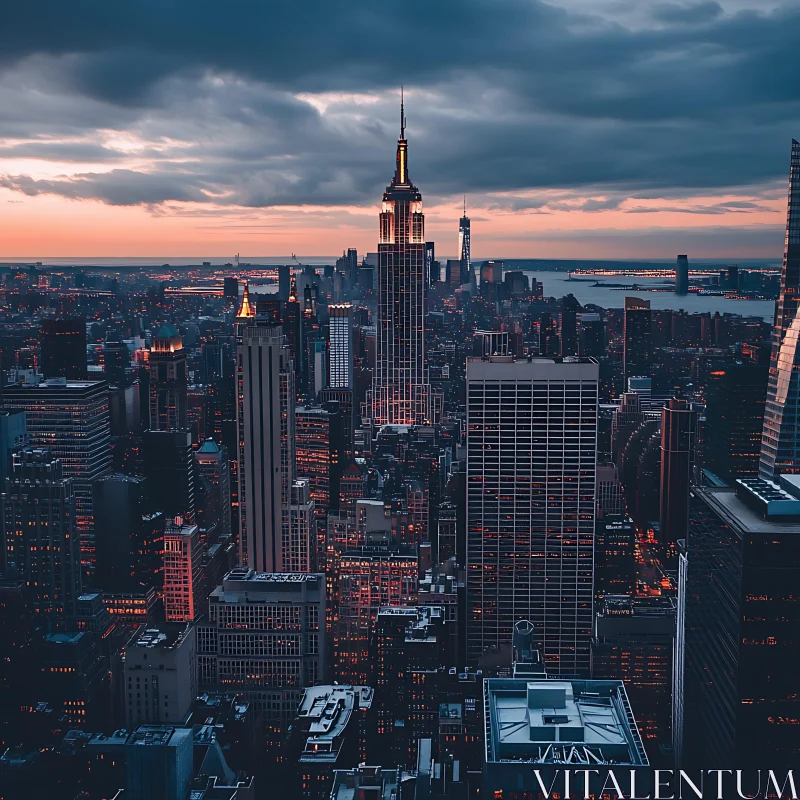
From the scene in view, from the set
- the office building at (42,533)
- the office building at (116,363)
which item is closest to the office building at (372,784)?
the office building at (42,533)

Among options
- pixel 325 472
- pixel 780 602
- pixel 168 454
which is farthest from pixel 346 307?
pixel 780 602

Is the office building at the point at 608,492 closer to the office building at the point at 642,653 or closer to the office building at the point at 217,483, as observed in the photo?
the office building at the point at 642,653

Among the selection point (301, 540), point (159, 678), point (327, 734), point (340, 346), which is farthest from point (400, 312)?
Answer: point (327, 734)

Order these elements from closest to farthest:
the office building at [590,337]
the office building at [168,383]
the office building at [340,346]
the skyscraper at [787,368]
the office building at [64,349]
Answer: the skyscraper at [787,368], the office building at [64,349], the office building at [590,337], the office building at [168,383], the office building at [340,346]

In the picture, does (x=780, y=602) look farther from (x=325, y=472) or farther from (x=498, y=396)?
(x=325, y=472)

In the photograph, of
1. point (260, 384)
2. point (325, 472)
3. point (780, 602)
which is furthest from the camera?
point (325, 472)

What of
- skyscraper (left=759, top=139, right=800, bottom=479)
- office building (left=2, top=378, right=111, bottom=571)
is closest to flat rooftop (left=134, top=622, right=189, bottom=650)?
office building (left=2, top=378, right=111, bottom=571)

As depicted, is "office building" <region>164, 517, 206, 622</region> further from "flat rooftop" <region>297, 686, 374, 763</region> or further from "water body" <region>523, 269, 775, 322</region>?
"water body" <region>523, 269, 775, 322</region>
